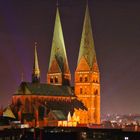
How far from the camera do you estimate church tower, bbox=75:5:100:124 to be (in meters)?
144

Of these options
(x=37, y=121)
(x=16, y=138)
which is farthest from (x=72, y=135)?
(x=37, y=121)

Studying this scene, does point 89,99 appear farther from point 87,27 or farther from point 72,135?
point 72,135

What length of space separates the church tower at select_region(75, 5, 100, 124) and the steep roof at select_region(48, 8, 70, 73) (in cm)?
311

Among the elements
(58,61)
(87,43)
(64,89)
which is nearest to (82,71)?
(64,89)

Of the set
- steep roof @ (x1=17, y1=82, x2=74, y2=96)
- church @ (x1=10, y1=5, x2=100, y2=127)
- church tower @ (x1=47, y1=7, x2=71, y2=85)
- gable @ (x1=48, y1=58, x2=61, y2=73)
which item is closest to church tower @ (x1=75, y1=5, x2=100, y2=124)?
church @ (x1=10, y1=5, x2=100, y2=127)

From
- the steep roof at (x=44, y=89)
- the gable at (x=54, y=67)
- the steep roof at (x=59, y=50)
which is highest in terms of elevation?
the steep roof at (x=59, y=50)

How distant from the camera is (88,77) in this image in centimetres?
14662

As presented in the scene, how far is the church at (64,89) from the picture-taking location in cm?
13612

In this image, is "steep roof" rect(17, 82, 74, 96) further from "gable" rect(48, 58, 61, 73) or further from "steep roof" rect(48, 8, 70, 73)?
"steep roof" rect(48, 8, 70, 73)

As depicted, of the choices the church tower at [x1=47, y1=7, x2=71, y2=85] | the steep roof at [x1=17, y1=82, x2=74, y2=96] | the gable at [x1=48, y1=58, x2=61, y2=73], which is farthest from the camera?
the gable at [x1=48, y1=58, x2=61, y2=73]

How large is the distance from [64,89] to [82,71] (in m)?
5.18

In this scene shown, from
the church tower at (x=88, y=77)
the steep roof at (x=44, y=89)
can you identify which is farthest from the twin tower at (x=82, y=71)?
the steep roof at (x=44, y=89)

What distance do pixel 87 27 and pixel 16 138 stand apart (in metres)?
64.0

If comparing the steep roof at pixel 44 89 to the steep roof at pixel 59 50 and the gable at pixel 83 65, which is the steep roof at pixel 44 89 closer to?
the steep roof at pixel 59 50
